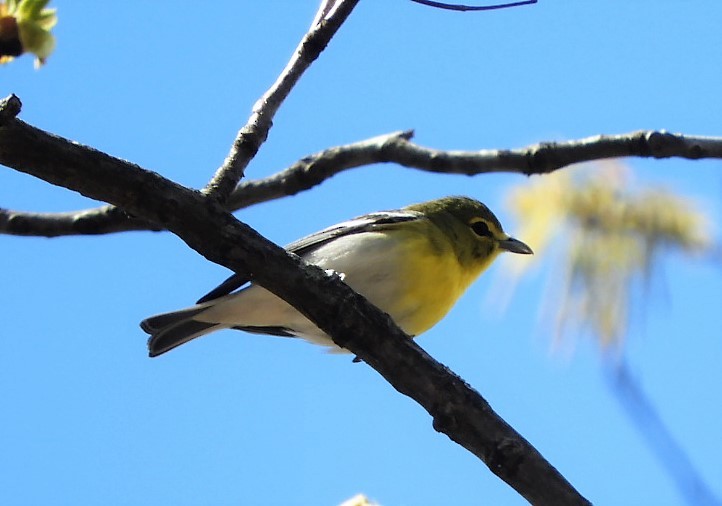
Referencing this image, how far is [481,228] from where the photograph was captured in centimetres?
591

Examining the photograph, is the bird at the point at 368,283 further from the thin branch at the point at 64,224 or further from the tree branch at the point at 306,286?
the tree branch at the point at 306,286

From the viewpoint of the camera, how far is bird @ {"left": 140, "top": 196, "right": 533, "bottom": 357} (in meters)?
4.83

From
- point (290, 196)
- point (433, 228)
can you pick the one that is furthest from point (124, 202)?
point (433, 228)

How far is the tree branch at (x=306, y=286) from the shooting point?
2547 millimetres

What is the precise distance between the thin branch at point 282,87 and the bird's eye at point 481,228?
8.61 feet

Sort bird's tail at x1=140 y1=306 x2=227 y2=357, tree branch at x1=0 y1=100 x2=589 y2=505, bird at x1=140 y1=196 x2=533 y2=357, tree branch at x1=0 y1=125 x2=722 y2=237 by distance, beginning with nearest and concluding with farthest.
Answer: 1. tree branch at x1=0 y1=100 x2=589 y2=505
2. tree branch at x1=0 y1=125 x2=722 y2=237
3. bird at x1=140 y1=196 x2=533 y2=357
4. bird's tail at x1=140 y1=306 x2=227 y2=357

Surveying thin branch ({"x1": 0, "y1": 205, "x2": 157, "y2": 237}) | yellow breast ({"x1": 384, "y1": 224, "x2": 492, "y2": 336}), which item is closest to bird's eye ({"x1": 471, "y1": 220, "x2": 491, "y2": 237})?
yellow breast ({"x1": 384, "y1": 224, "x2": 492, "y2": 336})

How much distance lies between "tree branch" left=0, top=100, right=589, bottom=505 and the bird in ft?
6.43

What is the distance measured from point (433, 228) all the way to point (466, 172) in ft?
3.78

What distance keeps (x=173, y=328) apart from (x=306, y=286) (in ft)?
8.53

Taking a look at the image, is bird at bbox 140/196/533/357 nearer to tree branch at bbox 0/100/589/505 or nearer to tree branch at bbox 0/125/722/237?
tree branch at bbox 0/125/722/237

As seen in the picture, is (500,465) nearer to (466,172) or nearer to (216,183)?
(216,183)

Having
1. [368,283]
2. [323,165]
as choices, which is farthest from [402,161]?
[368,283]

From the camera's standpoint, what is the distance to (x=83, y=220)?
4176 millimetres
